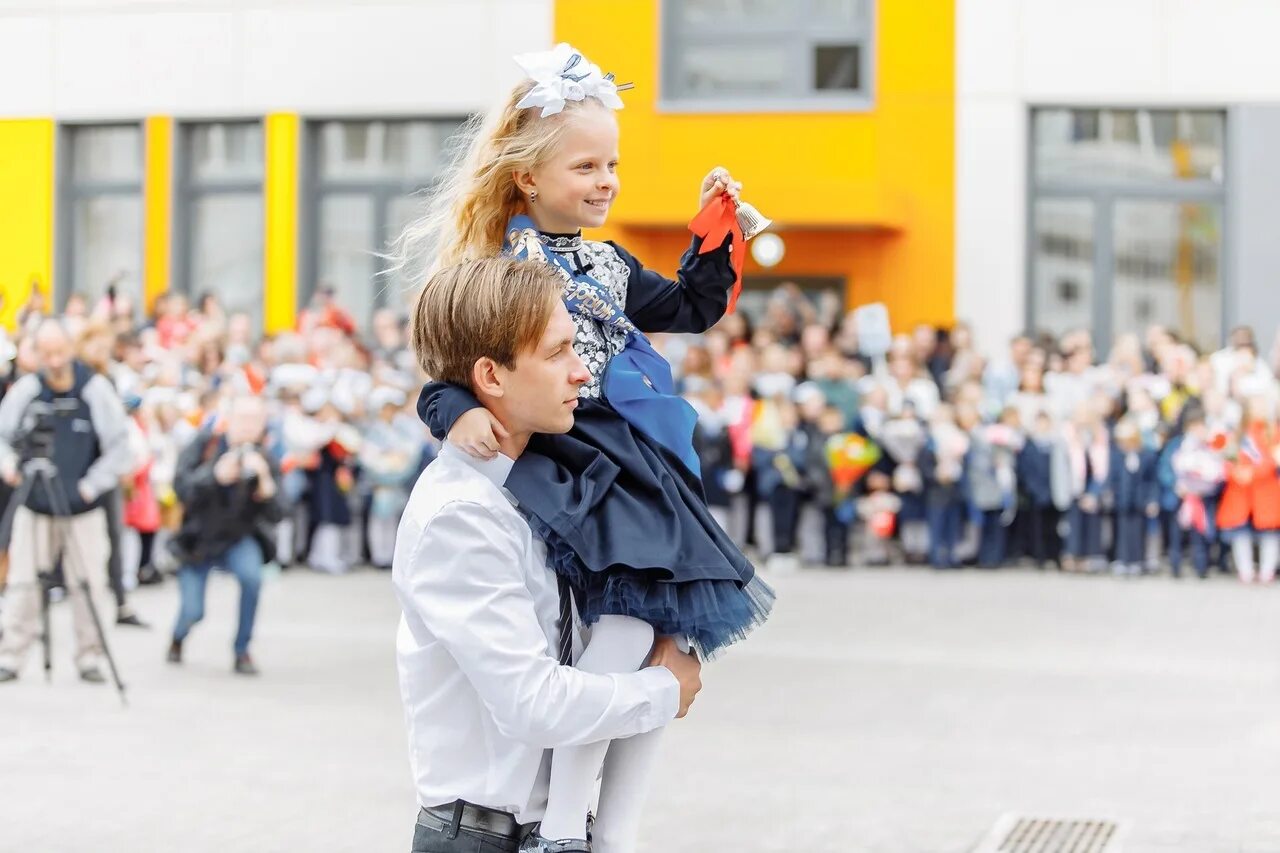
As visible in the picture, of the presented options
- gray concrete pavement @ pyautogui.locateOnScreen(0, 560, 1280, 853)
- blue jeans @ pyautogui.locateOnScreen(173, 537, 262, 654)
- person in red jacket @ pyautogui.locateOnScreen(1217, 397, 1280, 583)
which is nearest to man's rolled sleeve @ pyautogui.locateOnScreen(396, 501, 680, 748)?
gray concrete pavement @ pyautogui.locateOnScreen(0, 560, 1280, 853)

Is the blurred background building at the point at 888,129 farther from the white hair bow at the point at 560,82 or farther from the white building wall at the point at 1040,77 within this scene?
the white hair bow at the point at 560,82

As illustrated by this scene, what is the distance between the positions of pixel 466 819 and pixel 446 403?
0.61m

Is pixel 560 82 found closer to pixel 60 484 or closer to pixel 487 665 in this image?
pixel 487 665

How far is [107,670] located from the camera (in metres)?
10.1

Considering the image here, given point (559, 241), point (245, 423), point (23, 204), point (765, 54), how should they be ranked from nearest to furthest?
point (559, 241) → point (245, 423) → point (23, 204) → point (765, 54)

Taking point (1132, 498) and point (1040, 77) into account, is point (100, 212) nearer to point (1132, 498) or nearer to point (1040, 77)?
point (1040, 77)

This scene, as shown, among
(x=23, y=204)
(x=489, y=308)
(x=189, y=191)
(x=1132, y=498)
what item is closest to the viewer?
(x=489, y=308)

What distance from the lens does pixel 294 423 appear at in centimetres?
1552

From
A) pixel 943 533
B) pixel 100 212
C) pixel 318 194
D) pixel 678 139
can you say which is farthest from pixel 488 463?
pixel 318 194

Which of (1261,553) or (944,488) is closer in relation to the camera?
(1261,553)

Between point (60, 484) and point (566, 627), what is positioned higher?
point (566, 627)

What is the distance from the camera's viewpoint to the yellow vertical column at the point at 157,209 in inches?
736

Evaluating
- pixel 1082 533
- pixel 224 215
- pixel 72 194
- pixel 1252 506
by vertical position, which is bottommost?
pixel 1082 533

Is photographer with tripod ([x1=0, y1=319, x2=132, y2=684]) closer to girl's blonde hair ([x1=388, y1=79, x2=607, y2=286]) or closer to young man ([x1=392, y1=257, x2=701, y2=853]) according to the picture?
girl's blonde hair ([x1=388, y1=79, x2=607, y2=286])
